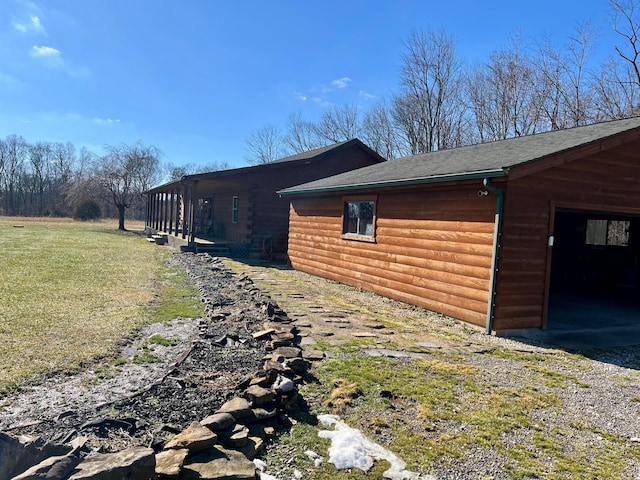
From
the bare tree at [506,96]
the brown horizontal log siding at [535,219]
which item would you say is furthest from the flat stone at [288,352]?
the bare tree at [506,96]

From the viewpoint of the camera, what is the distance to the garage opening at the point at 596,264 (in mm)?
9464

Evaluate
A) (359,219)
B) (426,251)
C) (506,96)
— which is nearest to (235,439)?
(426,251)

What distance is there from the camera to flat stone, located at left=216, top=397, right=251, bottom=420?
3.05 m

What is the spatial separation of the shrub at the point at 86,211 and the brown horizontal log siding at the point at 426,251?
37.4 meters

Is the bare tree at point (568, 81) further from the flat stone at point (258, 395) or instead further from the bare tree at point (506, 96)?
the flat stone at point (258, 395)

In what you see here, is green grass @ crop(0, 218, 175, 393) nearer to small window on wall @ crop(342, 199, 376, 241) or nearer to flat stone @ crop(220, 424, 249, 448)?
flat stone @ crop(220, 424, 249, 448)

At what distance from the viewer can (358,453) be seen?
2826mm

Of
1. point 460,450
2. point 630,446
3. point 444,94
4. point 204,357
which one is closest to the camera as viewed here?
point 460,450

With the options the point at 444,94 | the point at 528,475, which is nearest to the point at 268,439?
the point at 528,475

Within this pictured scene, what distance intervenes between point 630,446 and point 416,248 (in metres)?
5.15

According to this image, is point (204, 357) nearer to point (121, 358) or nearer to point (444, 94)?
point (121, 358)

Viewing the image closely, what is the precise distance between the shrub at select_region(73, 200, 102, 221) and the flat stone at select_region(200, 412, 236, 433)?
4320 cm

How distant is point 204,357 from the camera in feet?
15.3

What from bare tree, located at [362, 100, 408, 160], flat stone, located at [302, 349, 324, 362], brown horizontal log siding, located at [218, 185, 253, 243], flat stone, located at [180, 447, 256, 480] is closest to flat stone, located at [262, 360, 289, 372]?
flat stone, located at [302, 349, 324, 362]
